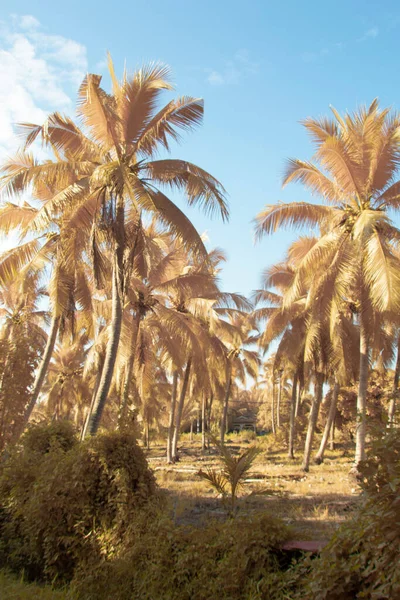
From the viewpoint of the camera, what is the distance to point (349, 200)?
47.5 ft

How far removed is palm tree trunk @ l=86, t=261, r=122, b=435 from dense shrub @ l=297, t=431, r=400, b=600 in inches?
284

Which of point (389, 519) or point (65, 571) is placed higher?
point (389, 519)

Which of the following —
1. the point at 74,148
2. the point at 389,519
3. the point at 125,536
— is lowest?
A: the point at 125,536

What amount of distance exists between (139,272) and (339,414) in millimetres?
22600

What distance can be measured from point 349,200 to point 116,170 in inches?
289

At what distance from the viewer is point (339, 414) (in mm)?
31812

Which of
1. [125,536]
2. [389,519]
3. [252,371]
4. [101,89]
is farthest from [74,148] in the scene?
[252,371]

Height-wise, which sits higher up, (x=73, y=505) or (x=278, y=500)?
(x=73, y=505)

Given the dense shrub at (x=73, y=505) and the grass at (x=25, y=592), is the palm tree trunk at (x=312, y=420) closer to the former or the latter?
the dense shrub at (x=73, y=505)

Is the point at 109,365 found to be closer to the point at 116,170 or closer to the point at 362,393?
the point at 116,170

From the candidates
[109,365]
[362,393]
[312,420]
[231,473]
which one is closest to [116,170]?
[109,365]

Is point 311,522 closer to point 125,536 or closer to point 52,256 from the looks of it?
point 125,536

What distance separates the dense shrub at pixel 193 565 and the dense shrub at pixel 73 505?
43 centimetres

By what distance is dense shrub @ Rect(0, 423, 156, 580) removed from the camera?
670 centimetres
